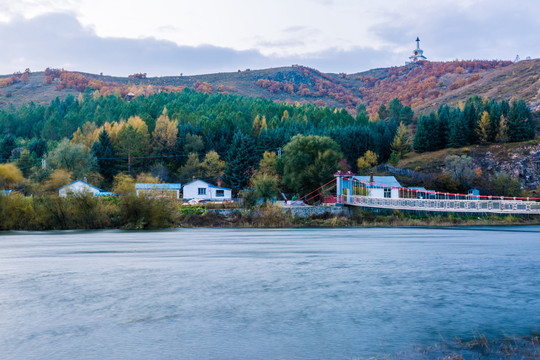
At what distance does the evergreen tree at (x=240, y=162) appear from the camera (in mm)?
65750

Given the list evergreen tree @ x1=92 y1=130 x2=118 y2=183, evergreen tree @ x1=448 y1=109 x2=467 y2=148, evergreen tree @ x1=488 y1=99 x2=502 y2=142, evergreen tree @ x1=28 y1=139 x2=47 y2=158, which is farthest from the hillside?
evergreen tree @ x1=92 y1=130 x2=118 y2=183

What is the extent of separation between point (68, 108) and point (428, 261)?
116 meters

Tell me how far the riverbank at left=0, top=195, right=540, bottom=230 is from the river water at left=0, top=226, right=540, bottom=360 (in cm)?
1399

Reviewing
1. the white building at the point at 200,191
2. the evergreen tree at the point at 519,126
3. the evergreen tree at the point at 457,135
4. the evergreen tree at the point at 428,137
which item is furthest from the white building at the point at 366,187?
the evergreen tree at the point at 519,126

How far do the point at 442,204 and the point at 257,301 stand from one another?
3205cm

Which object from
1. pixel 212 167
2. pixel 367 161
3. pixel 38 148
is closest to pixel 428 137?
pixel 367 161

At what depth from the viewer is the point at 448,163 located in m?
68.1

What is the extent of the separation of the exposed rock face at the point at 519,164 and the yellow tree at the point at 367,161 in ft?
43.0

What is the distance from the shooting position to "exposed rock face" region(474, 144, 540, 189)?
6794 centimetres

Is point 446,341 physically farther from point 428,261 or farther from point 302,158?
point 302,158

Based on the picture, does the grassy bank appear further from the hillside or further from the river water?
the hillside

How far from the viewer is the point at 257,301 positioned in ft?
45.6

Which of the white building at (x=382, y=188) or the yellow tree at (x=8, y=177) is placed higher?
the yellow tree at (x=8, y=177)

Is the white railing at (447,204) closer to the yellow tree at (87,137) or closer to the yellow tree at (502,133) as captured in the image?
the yellow tree at (502,133)
